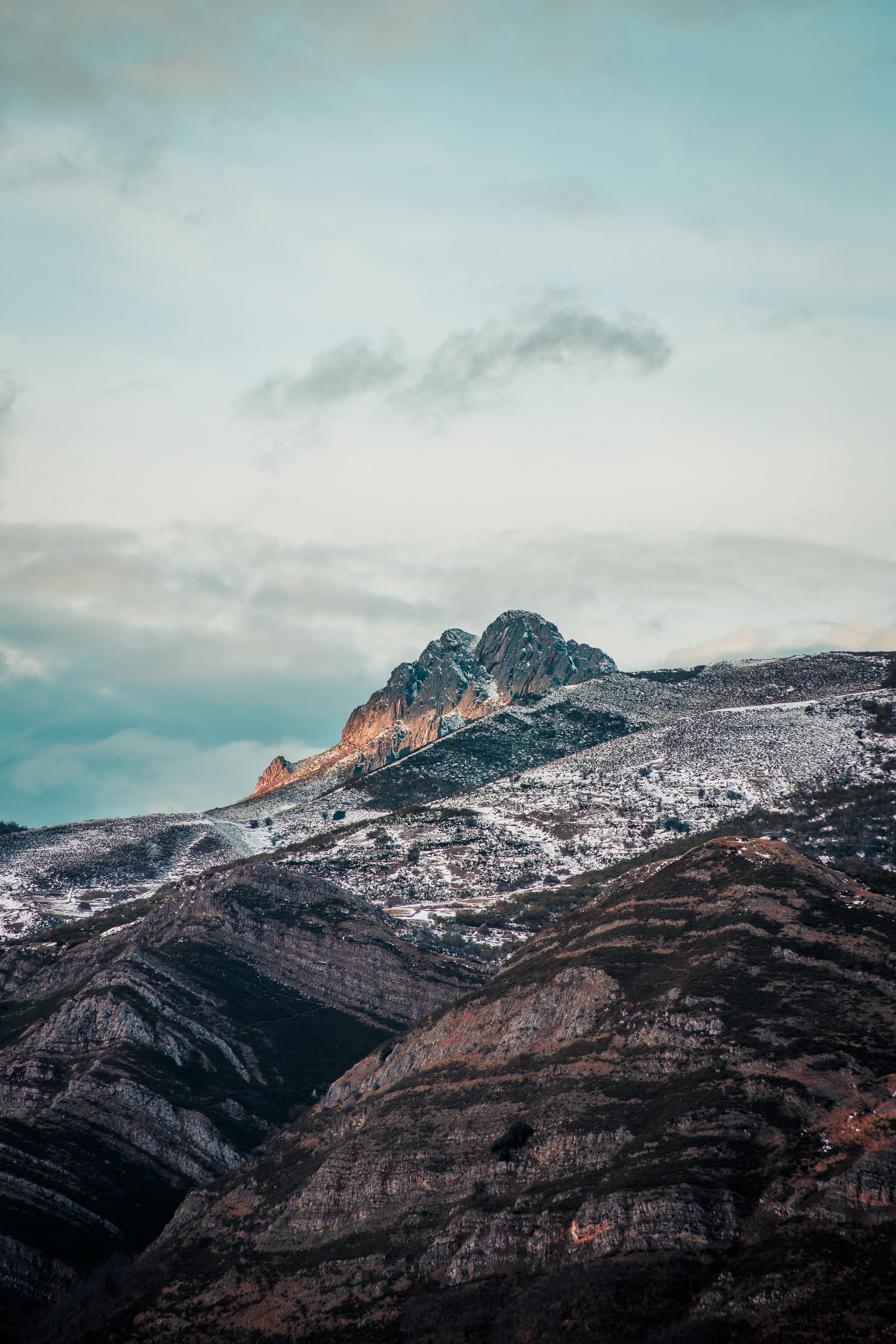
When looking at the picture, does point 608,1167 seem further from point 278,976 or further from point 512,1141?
point 278,976

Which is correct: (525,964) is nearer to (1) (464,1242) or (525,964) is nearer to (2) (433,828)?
(1) (464,1242)

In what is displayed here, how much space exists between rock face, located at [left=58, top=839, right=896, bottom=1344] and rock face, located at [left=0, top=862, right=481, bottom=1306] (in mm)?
7728

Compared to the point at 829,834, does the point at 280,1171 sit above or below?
below

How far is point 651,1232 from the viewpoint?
54969mm

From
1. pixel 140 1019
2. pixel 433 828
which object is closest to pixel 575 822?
pixel 433 828

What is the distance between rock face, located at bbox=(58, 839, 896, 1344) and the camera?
5184cm

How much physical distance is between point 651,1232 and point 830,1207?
917cm

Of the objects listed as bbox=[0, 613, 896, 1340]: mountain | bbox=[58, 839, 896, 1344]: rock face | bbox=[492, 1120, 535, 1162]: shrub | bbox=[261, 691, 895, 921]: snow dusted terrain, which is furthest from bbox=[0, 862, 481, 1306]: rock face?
bbox=[492, 1120, 535, 1162]: shrub

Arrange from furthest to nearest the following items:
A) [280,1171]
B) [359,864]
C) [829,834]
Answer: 1. [359,864]
2. [829,834]
3. [280,1171]

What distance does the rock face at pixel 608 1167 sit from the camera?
51.8 meters

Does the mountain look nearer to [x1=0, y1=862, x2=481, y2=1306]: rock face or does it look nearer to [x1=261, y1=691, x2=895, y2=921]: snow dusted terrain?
[x1=0, y1=862, x2=481, y2=1306]: rock face

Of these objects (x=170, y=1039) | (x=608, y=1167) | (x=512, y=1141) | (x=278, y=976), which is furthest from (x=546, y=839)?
(x=608, y=1167)

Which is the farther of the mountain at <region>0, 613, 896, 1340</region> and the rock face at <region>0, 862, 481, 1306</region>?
the rock face at <region>0, 862, 481, 1306</region>

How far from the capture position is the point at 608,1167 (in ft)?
208
